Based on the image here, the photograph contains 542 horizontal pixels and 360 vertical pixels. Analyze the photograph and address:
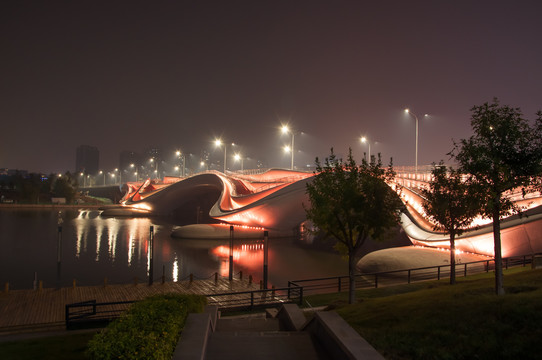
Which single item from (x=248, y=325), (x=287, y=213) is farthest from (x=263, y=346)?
(x=287, y=213)

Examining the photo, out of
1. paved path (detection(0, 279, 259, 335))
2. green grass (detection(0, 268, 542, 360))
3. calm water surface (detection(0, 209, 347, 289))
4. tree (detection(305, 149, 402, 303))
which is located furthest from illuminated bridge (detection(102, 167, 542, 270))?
paved path (detection(0, 279, 259, 335))

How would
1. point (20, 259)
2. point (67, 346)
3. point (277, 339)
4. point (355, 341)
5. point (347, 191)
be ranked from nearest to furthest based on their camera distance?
point (355, 341)
point (277, 339)
point (67, 346)
point (347, 191)
point (20, 259)

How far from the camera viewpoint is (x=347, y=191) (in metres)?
10.7

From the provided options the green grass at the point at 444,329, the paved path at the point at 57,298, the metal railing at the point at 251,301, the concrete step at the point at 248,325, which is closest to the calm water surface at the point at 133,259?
the paved path at the point at 57,298

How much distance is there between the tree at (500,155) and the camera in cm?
788

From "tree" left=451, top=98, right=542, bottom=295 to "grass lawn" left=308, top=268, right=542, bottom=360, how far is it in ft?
6.56

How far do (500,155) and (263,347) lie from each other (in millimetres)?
6428

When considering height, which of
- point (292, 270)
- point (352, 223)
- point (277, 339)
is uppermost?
point (352, 223)

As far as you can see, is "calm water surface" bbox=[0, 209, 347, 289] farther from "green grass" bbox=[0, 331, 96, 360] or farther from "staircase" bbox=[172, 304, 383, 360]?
"staircase" bbox=[172, 304, 383, 360]

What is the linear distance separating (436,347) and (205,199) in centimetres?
6707

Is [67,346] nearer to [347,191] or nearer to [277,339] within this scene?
[277,339]

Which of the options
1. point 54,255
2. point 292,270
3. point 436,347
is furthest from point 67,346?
point 54,255

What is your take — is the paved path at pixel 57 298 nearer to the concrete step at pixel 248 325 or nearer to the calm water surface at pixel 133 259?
the calm water surface at pixel 133 259

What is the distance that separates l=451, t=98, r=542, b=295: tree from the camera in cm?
788
